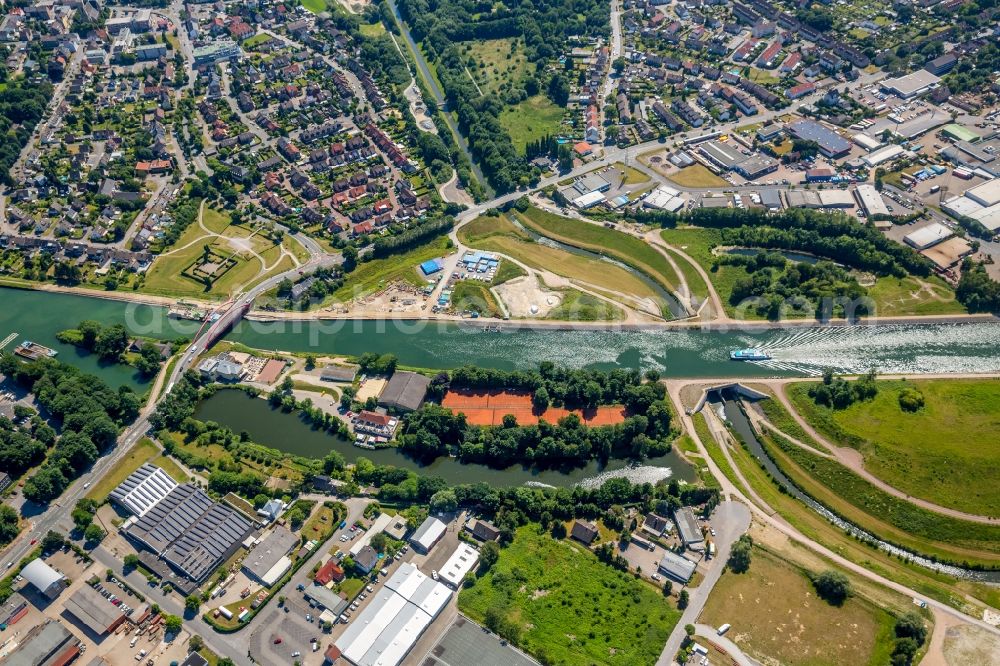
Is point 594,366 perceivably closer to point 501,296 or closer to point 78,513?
point 501,296

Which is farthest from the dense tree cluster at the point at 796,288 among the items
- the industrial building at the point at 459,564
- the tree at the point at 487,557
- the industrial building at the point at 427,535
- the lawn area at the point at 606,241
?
the industrial building at the point at 427,535

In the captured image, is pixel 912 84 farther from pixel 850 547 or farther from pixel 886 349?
pixel 850 547

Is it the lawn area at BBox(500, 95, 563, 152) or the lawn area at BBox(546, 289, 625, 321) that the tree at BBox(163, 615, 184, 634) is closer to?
the lawn area at BBox(546, 289, 625, 321)

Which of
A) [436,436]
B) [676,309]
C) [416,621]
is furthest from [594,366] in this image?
[416,621]

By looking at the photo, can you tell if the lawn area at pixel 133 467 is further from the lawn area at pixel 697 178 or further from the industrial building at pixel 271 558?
the lawn area at pixel 697 178

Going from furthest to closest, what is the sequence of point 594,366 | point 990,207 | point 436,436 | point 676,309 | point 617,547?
point 990,207 < point 676,309 < point 594,366 < point 436,436 < point 617,547

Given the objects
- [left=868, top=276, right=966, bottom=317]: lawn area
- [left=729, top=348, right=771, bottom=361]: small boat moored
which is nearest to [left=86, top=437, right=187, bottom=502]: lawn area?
[left=729, top=348, right=771, bottom=361]: small boat moored

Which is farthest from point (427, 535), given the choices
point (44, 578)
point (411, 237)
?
point (411, 237)
